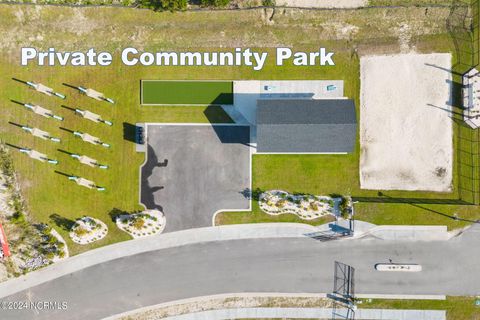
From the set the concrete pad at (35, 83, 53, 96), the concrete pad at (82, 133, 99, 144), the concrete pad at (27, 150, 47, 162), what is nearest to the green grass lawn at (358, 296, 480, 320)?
the concrete pad at (82, 133, 99, 144)

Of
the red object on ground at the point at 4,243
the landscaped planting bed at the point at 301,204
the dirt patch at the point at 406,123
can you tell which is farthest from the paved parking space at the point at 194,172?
the red object on ground at the point at 4,243

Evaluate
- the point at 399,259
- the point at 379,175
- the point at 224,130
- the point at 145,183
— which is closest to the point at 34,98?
the point at 145,183

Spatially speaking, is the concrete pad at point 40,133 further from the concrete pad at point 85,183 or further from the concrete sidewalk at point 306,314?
the concrete sidewalk at point 306,314

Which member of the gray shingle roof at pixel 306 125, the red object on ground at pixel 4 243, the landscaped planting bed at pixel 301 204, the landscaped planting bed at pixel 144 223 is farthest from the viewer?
the landscaped planting bed at pixel 301 204

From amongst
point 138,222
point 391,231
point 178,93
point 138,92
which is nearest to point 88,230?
point 138,222

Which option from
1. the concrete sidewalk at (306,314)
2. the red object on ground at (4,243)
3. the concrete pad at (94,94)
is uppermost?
the concrete pad at (94,94)

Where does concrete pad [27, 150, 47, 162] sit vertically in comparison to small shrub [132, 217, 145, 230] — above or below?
above

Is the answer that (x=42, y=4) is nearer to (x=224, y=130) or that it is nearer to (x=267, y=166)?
(x=224, y=130)

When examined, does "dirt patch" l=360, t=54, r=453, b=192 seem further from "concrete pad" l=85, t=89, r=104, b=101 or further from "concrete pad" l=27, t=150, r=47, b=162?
"concrete pad" l=27, t=150, r=47, b=162
